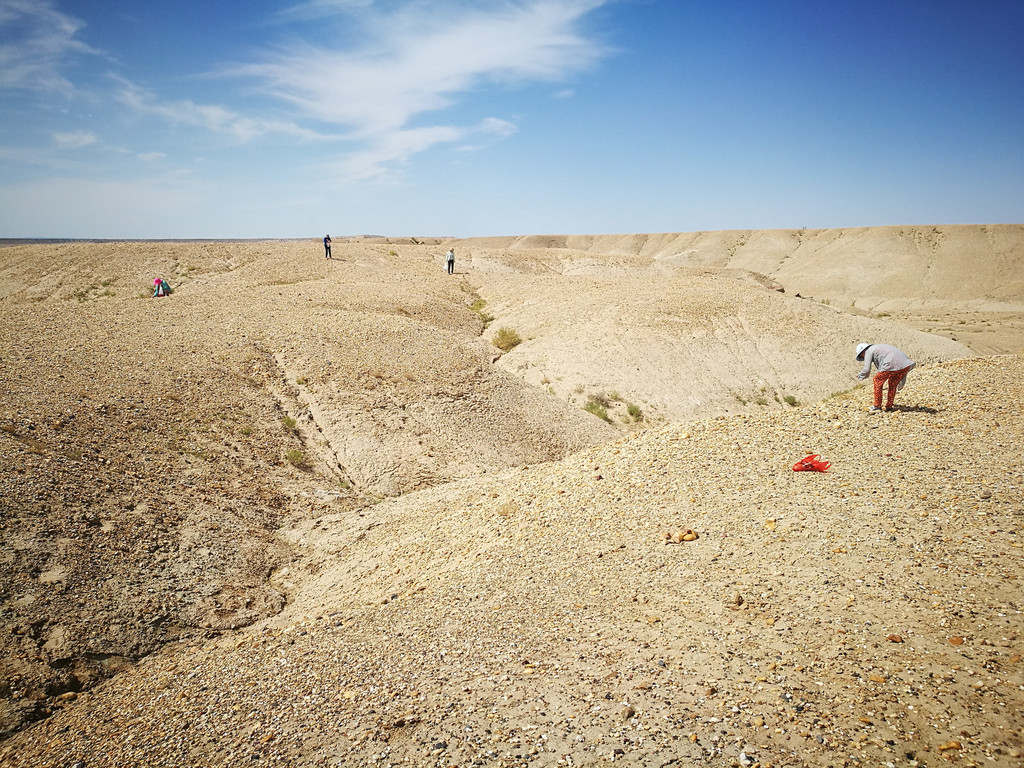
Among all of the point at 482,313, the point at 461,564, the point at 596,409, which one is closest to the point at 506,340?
the point at 482,313

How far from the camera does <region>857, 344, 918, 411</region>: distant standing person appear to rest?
10008 mm

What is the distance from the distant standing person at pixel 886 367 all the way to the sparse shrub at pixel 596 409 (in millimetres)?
9841

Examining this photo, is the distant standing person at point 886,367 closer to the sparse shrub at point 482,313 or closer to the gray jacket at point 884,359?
the gray jacket at point 884,359

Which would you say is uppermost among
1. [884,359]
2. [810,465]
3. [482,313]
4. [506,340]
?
[884,359]

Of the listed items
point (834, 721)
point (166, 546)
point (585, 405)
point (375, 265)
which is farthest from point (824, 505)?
point (375, 265)

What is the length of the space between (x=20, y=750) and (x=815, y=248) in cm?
9169

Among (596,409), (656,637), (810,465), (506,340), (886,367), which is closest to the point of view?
(656,637)

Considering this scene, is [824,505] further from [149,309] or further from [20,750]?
[149,309]

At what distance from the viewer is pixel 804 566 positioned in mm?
6281

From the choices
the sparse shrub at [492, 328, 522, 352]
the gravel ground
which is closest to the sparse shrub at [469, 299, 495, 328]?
the sparse shrub at [492, 328, 522, 352]

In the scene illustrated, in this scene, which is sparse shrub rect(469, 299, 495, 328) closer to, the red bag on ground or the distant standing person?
the distant standing person

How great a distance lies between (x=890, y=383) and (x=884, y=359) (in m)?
0.46

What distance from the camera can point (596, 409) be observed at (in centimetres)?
1998

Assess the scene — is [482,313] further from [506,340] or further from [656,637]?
[656,637]
